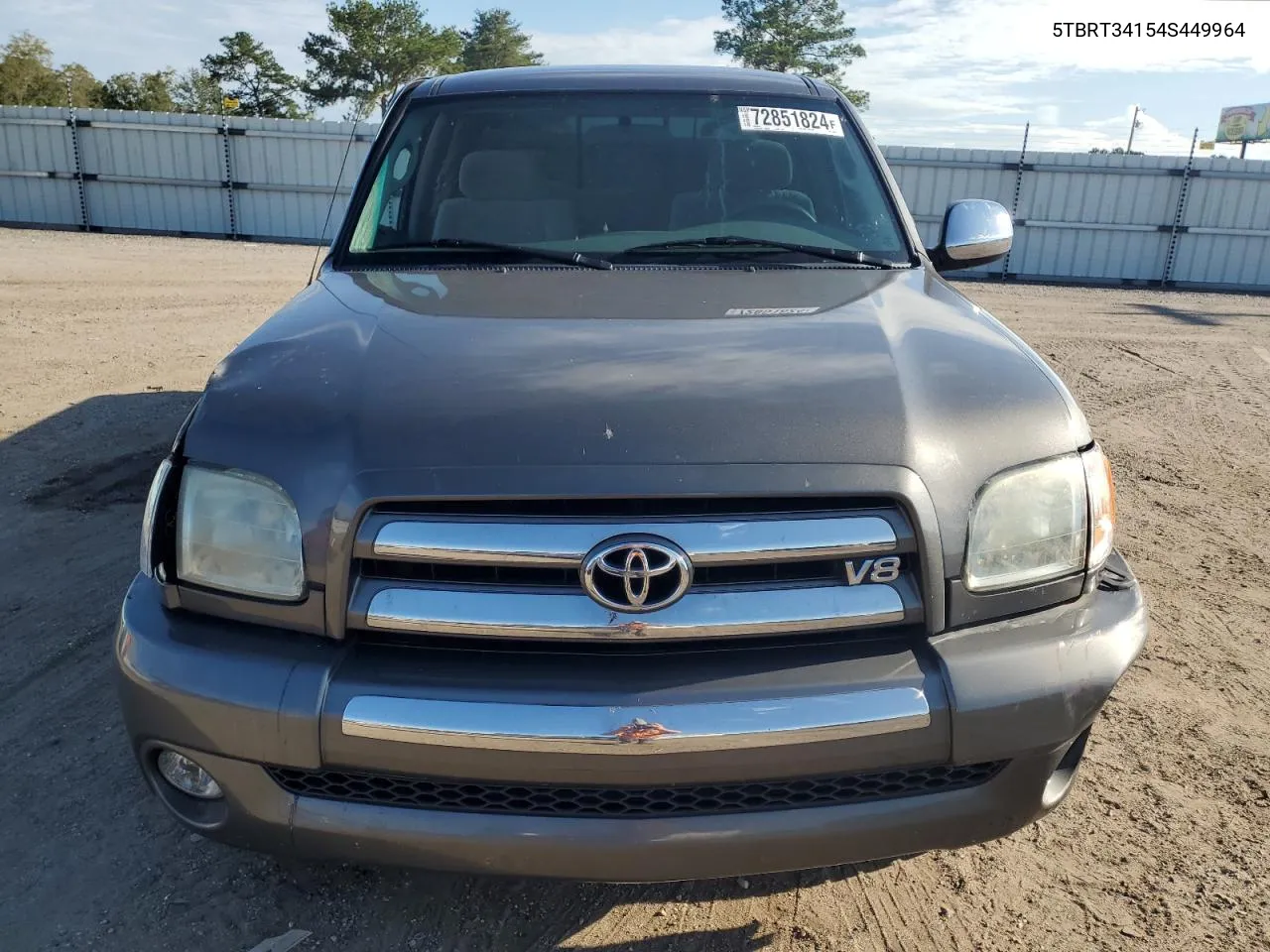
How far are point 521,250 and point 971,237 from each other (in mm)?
1541

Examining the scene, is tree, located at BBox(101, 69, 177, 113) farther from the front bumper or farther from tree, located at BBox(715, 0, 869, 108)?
the front bumper

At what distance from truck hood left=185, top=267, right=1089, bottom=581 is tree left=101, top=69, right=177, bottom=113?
213 feet

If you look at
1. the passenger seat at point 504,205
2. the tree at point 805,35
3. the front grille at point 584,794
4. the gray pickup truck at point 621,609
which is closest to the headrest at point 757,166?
the passenger seat at point 504,205

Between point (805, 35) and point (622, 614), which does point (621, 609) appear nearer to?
point (622, 614)

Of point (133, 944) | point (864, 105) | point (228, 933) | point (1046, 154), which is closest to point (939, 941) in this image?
point (228, 933)

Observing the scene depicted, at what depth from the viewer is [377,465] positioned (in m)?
1.72

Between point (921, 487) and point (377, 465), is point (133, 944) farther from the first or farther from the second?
point (921, 487)

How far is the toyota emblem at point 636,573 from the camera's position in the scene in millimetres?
1667

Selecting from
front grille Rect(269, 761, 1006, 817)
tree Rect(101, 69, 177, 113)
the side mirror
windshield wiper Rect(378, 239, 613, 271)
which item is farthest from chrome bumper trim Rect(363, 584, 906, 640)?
tree Rect(101, 69, 177, 113)

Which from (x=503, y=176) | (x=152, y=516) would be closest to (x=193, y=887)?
(x=152, y=516)

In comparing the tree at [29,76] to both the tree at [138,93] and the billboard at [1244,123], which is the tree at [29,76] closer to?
the tree at [138,93]

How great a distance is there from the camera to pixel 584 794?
1721mm

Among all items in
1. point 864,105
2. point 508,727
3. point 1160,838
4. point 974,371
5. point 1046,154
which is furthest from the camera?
point 864,105

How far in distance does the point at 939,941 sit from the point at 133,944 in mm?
1774
